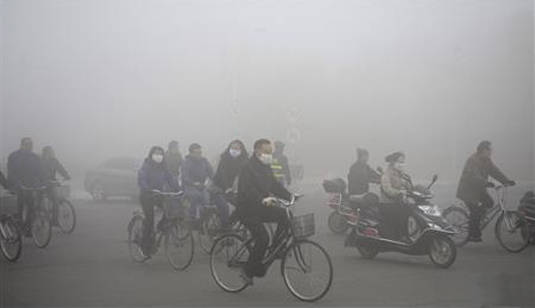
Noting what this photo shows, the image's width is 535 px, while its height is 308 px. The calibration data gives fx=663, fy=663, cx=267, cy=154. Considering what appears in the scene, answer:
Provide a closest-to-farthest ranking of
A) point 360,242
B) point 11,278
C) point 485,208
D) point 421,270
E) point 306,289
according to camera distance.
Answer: point 306,289 → point 11,278 → point 421,270 → point 360,242 → point 485,208

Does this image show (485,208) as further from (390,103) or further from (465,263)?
(390,103)

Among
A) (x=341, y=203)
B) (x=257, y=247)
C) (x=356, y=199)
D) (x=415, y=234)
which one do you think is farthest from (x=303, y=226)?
(x=341, y=203)

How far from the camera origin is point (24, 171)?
29.7ft

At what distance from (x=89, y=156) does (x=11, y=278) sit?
2.47m

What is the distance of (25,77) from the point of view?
8.83 metres

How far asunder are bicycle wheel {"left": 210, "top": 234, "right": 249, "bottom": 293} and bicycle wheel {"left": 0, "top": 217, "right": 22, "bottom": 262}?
2.69 meters

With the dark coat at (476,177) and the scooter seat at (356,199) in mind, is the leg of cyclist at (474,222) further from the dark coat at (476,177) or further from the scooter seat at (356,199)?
the scooter seat at (356,199)

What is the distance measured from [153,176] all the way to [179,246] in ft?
3.17

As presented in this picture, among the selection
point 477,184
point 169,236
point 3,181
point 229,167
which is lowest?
point 169,236

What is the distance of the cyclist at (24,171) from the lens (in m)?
8.88

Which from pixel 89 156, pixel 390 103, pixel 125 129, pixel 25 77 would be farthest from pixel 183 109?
pixel 390 103

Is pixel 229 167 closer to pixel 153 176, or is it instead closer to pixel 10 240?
pixel 153 176

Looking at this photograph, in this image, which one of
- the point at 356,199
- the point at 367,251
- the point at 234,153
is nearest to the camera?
the point at 367,251

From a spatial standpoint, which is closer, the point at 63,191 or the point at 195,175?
the point at 195,175
